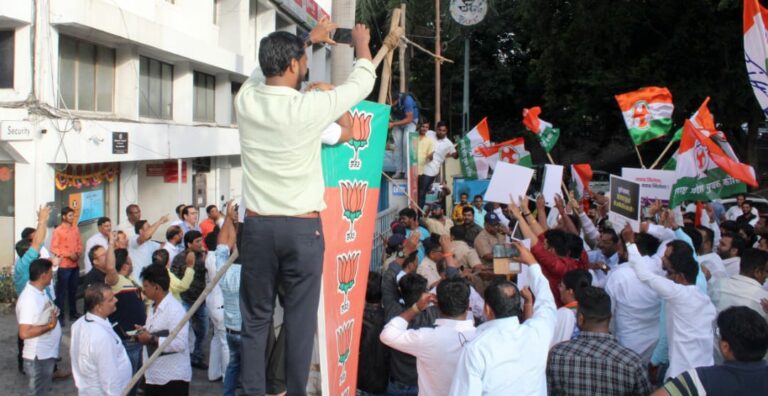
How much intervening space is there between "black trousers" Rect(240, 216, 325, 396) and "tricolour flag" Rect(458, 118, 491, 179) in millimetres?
11991

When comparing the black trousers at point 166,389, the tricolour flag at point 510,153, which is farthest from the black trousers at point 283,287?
the tricolour flag at point 510,153

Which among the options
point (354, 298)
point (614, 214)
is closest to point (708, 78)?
point (614, 214)

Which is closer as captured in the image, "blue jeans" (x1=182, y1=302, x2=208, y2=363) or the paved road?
the paved road

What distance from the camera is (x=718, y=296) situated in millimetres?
5797

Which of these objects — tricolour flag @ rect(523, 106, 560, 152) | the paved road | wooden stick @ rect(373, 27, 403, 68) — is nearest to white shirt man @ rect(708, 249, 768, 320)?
wooden stick @ rect(373, 27, 403, 68)

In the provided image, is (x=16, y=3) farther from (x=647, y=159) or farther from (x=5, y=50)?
(x=647, y=159)

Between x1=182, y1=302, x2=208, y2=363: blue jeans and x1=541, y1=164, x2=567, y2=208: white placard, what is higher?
x1=541, y1=164, x2=567, y2=208: white placard

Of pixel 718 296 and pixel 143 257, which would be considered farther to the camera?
pixel 143 257

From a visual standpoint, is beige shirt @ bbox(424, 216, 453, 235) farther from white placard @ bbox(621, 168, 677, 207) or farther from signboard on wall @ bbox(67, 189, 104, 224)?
signboard on wall @ bbox(67, 189, 104, 224)

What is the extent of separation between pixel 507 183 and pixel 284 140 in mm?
5289

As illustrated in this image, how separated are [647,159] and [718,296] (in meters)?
26.0

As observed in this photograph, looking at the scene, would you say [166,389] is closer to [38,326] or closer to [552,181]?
[38,326]

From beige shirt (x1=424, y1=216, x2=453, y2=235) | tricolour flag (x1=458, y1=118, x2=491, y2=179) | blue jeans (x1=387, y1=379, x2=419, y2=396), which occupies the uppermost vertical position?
tricolour flag (x1=458, y1=118, x2=491, y2=179)

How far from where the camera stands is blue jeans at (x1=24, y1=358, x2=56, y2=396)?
6527 millimetres
